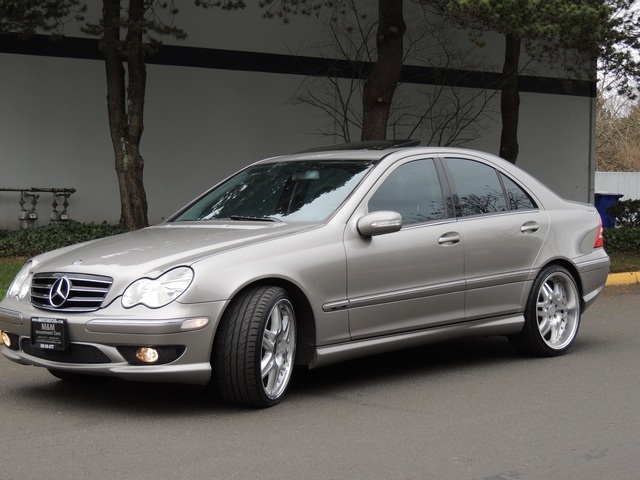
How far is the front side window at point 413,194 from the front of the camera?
6.96 m

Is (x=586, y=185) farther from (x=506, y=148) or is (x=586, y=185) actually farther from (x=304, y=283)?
(x=304, y=283)

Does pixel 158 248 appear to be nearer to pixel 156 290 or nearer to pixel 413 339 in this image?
pixel 156 290

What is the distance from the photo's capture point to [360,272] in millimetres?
6512

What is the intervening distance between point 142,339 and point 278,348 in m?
0.90

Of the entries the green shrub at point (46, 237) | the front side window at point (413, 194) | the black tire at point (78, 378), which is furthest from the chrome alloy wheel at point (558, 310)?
the green shrub at point (46, 237)

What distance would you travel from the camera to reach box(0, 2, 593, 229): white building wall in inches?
660

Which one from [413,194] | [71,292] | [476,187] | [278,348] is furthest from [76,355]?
[476,187]

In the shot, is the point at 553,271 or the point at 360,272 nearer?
the point at 360,272

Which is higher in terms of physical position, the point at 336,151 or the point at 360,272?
the point at 336,151

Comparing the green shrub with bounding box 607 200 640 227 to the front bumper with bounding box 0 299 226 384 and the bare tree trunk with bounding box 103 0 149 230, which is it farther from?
the front bumper with bounding box 0 299 226 384

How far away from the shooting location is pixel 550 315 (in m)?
7.95

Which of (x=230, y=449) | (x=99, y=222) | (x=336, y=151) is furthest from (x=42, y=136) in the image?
(x=230, y=449)

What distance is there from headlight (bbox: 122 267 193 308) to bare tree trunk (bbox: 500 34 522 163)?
571 inches

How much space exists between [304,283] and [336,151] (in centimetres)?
165
